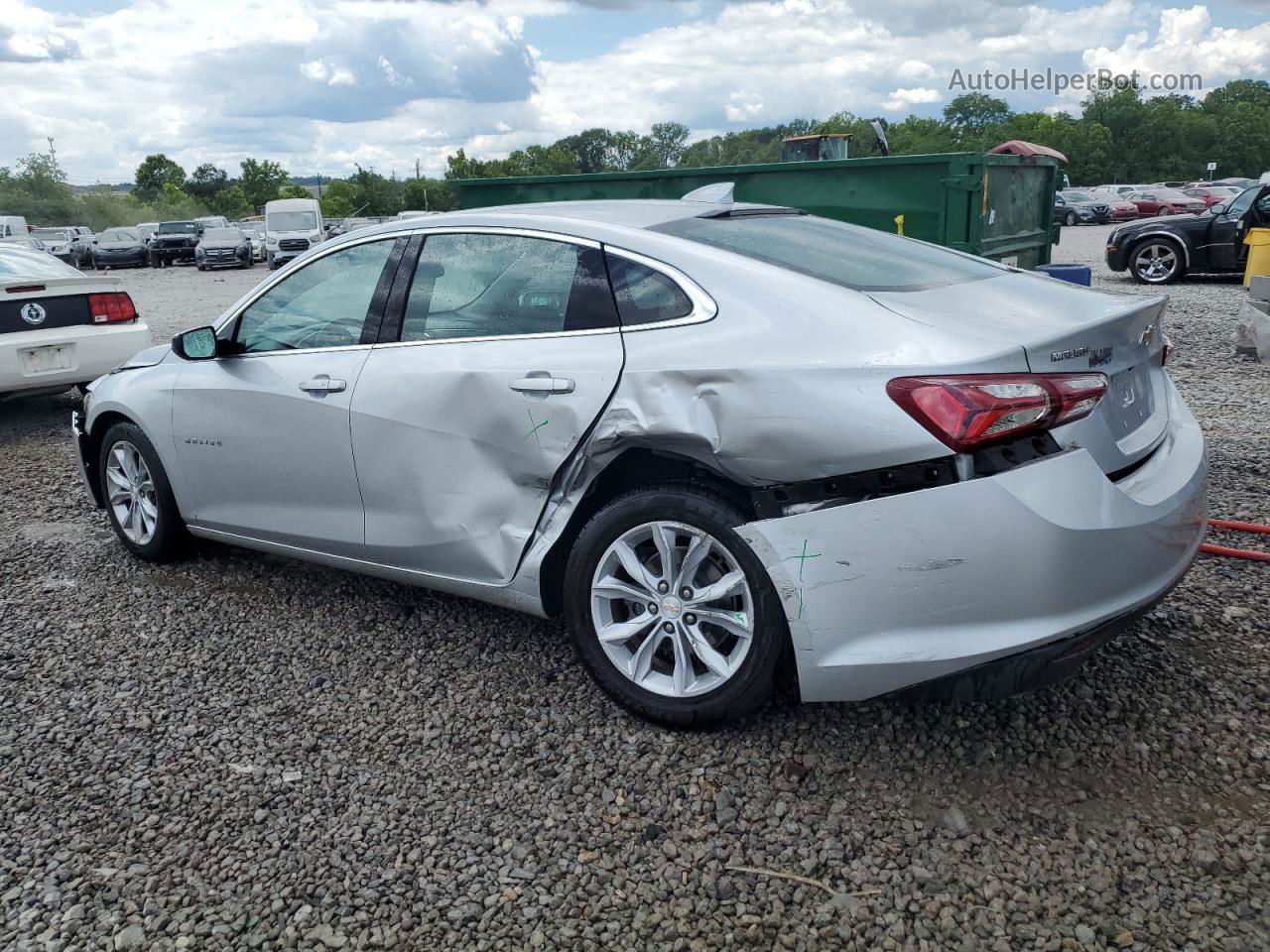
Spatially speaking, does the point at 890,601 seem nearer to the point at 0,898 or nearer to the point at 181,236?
the point at 0,898

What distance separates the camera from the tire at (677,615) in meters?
2.97

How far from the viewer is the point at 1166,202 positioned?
4338 centimetres

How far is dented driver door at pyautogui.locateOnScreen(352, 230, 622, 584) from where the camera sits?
329 centimetres

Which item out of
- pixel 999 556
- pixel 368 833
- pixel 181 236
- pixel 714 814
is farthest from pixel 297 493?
pixel 181 236

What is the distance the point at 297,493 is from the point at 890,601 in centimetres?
239

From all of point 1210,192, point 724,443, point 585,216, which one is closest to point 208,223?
point 1210,192

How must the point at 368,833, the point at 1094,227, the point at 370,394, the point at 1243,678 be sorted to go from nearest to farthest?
the point at 368,833, the point at 1243,678, the point at 370,394, the point at 1094,227

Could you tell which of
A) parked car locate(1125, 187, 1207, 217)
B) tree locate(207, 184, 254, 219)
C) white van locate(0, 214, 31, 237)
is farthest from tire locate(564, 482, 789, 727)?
tree locate(207, 184, 254, 219)

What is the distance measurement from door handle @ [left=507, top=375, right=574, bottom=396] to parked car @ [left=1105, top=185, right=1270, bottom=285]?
15297 millimetres

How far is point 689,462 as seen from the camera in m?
3.13

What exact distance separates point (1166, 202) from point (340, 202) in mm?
80583

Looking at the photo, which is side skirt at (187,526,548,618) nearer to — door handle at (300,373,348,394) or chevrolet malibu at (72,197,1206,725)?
chevrolet malibu at (72,197,1206,725)

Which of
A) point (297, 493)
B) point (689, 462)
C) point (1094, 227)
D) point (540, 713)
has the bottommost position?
point (1094, 227)

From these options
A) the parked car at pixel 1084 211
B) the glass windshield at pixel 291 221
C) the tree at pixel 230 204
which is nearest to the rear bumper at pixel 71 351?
the glass windshield at pixel 291 221
